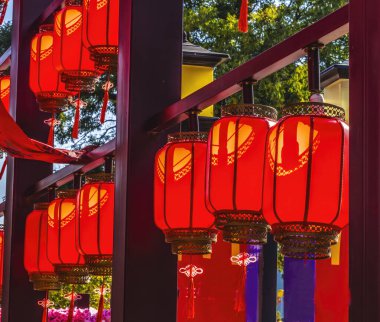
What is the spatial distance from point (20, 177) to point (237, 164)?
3381mm

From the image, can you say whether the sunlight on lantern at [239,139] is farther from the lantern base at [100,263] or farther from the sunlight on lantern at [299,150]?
the lantern base at [100,263]

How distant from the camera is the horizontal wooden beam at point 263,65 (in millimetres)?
2937

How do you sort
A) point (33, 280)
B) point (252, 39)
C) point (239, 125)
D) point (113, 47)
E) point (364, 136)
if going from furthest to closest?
1. point (252, 39)
2. point (33, 280)
3. point (113, 47)
4. point (239, 125)
5. point (364, 136)

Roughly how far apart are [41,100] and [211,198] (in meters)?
2.96

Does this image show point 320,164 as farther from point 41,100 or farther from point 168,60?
point 41,100

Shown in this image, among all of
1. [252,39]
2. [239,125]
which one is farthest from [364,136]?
[252,39]

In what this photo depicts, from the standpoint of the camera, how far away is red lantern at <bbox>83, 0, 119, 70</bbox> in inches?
193

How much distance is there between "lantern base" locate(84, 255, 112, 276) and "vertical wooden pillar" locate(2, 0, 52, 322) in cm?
166

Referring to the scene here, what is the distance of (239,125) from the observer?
342 cm

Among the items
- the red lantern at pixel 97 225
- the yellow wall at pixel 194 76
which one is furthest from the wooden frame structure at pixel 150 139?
the yellow wall at pixel 194 76

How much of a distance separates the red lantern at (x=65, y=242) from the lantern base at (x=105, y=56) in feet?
2.73

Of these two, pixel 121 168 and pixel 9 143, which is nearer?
pixel 121 168

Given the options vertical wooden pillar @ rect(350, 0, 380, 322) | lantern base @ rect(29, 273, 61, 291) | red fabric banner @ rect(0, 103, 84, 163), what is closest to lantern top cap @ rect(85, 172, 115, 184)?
red fabric banner @ rect(0, 103, 84, 163)

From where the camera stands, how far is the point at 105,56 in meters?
4.96
